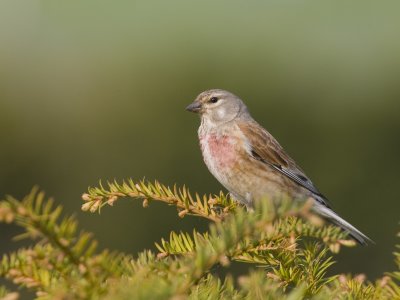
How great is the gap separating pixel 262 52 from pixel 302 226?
687 centimetres

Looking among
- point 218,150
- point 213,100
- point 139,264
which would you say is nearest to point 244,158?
point 218,150

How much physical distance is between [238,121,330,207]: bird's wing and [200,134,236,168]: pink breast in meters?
0.19

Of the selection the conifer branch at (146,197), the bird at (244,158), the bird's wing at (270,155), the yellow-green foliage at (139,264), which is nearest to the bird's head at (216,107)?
the bird at (244,158)

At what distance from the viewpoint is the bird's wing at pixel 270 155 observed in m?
5.23

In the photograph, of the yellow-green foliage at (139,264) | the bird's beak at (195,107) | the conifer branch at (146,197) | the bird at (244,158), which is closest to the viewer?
the yellow-green foliage at (139,264)

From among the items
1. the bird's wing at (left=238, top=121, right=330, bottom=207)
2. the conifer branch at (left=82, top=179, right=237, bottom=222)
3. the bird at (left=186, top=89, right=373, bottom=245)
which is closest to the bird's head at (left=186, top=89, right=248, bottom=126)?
the bird at (left=186, top=89, right=373, bottom=245)

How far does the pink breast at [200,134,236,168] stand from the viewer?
485 cm

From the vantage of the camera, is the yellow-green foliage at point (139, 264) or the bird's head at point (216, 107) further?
the bird's head at point (216, 107)

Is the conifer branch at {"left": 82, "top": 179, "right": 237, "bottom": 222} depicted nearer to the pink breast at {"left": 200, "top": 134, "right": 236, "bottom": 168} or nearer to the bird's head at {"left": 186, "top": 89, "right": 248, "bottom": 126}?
the pink breast at {"left": 200, "top": 134, "right": 236, "bottom": 168}

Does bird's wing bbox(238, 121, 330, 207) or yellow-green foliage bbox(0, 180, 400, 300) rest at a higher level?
yellow-green foliage bbox(0, 180, 400, 300)

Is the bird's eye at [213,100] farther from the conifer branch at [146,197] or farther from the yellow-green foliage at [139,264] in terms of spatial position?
the yellow-green foliage at [139,264]

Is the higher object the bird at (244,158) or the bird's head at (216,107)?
the bird's head at (216,107)

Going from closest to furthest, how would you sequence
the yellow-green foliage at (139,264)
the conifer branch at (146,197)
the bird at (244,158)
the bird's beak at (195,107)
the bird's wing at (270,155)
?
the yellow-green foliage at (139,264) → the conifer branch at (146,197) → the bird at (244,158) → the bird's wing at (270,155) → the bird's beak at (195,107)

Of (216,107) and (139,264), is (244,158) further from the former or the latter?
(139,264)
